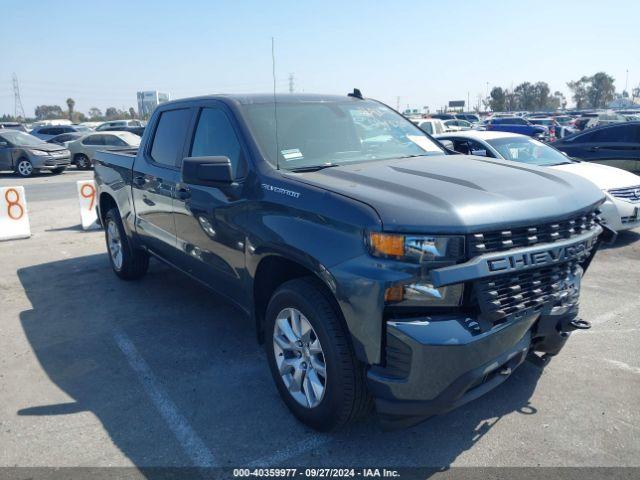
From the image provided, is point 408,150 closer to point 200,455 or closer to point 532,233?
point 532,233

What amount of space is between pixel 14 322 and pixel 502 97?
9443cm

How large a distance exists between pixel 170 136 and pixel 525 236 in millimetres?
3261

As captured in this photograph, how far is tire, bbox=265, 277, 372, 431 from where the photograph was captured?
9.16 ft

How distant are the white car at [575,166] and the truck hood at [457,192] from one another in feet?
14.0

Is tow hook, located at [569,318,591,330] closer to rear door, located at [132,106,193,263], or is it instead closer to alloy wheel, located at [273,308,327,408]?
alloy wheel, located at [273,308,327,408]

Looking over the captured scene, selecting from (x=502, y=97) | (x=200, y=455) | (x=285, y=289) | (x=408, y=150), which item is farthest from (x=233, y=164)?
(x=502, y=97)

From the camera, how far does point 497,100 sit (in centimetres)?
8994

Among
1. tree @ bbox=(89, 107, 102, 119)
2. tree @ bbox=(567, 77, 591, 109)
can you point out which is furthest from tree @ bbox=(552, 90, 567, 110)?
tree @ bbox=(89, 107, 102, 119)

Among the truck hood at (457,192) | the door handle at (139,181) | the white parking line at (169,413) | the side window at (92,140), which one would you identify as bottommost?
the white parking line at (169,413)

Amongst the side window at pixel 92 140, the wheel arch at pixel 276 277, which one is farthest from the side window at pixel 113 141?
the wheel arch at pixel 276 277

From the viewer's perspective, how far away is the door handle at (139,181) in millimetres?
5062

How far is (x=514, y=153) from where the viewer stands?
8.47 metres

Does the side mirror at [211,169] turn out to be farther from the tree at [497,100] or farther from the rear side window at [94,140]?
the tree at [497,100]

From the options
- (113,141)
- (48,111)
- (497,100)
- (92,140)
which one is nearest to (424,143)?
(113,141)
